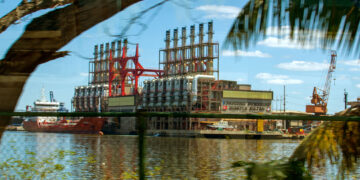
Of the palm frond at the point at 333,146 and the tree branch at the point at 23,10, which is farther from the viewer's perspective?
the palm frond at the point at 333,146

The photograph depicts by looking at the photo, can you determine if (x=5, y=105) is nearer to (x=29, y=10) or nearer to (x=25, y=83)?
(x=25, y=83)

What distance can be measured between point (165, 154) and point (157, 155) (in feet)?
0.22

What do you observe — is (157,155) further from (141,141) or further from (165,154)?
(141,141)

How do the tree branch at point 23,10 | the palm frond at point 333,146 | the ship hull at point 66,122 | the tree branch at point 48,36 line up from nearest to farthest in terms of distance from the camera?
the tree branch at point 48,36, the tree branch at point 23,10, the palm frond at point 333,146, the ship hull at point 66,122

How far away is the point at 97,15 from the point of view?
108 inches

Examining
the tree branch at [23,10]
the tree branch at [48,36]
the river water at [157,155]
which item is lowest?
the river water at [157,155]

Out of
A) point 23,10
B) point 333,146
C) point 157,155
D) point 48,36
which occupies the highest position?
point 23,10

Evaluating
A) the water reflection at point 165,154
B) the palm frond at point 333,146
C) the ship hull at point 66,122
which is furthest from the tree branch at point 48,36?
the palm frond at point 333,146

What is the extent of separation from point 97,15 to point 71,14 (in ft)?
0.58

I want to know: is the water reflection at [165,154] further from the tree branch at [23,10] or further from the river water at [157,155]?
the tree branch at [23,10]

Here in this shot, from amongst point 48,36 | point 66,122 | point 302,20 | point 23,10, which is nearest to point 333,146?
point 302,20

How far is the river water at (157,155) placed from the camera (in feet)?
10.6

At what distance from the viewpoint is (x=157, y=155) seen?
347 cm

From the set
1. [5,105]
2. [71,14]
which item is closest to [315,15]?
[71,14]
